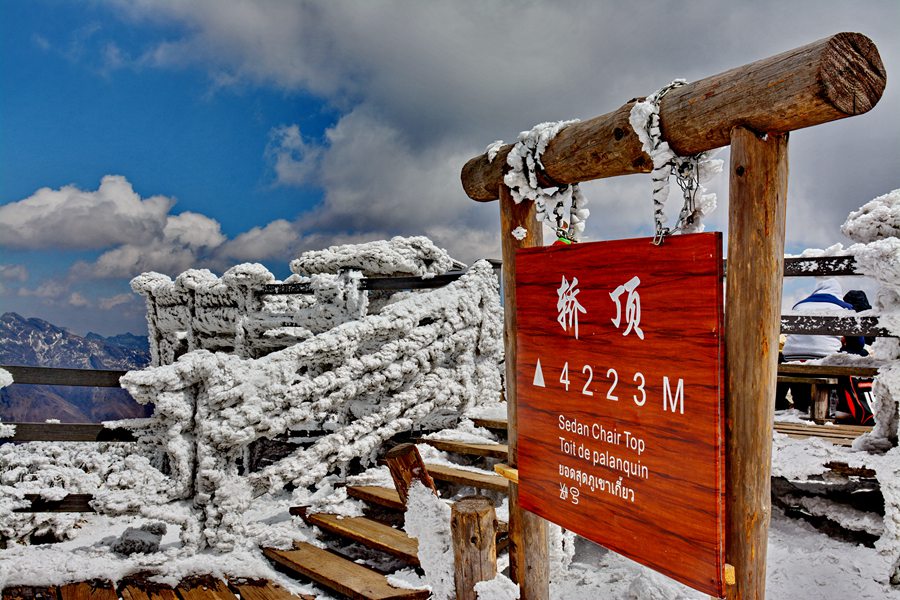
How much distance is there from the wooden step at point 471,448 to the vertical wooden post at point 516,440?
6.55 feet

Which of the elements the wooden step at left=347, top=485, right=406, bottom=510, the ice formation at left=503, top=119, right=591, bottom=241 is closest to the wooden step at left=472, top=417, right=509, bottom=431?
the wooden step at left=347, top=485, right=406, bottom=510

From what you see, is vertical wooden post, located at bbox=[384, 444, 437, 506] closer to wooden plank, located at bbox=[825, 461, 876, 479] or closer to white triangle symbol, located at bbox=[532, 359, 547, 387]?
white triangle symbol, located at bbox=[532, 359, 547, 387]

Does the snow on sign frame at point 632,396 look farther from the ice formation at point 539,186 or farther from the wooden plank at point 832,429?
the wooden plank at point 832,429

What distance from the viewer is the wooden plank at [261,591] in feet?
11.4

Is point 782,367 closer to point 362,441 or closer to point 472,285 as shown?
point 472,285

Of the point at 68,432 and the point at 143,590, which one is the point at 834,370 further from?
the point at 68,432

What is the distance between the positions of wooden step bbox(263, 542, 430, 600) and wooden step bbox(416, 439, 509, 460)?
145cm

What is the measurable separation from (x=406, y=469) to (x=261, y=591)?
1.27 meters

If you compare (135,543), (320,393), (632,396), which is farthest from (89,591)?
(632,396)

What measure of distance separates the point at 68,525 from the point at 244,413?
98.1 inches

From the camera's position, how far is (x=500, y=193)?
289 centimetres

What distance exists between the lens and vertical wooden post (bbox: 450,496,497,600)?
2727 millimetres

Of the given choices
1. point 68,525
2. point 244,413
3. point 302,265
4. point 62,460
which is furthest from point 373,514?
point 62,460

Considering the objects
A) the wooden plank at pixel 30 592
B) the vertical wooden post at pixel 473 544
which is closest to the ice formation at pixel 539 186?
the vertical wooden post at pixel 473 544
